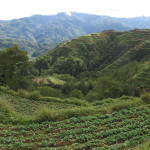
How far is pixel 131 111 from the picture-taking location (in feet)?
55.5

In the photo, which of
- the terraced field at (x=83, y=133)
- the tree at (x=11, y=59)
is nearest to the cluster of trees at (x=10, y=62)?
the tree at (x=11, y=59)

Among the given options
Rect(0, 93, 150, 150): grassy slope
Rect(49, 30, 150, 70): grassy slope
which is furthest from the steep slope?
Rect(0, 93, 150, 150): grassy slope

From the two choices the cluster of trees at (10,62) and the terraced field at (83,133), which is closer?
the terraced field at (83,133)

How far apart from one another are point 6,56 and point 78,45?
139 meters

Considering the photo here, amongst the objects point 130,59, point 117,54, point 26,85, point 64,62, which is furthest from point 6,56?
point 117,54

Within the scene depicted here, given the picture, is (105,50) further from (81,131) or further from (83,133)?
(83,133)

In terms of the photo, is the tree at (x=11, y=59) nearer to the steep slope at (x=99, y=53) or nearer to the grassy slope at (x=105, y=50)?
the steep slope at (x=99, y=53)

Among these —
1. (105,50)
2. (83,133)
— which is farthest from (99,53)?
(83,133)

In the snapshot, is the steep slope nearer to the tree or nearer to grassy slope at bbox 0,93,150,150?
the tree

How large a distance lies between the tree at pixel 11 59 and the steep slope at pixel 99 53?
93797 millimetres

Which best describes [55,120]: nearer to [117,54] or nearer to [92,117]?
[92,117]

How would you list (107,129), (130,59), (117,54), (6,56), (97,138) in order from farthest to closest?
(117,54) < (130,59) < (6,56) < (107,129) < (97,138)

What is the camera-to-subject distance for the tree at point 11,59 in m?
43.6

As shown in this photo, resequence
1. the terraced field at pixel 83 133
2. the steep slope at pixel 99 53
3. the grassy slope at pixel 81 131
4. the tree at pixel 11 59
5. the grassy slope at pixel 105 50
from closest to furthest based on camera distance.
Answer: the terraced field at pixel 83 133 → the grassy slope at pixel 81 131 → the tree at pixel 11 59 → the steep slope at pixel 99 53 → the grassy slope at pixel 105 50
